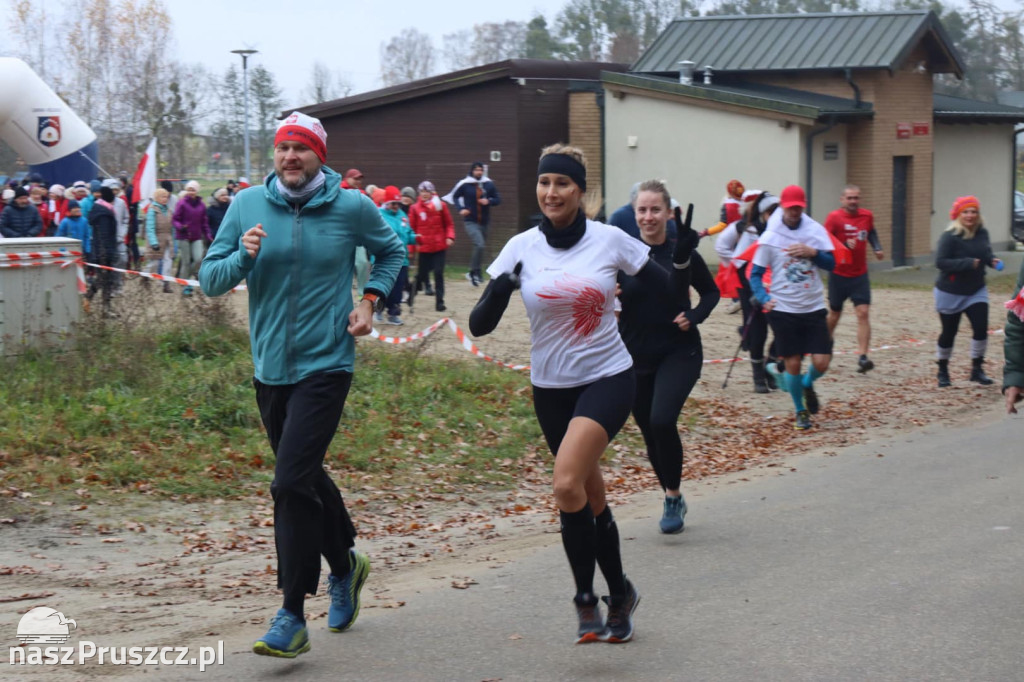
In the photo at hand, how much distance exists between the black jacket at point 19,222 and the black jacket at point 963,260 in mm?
12921

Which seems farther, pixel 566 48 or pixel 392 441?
pixel 566 48

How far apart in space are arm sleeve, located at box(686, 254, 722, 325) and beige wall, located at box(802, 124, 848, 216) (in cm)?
1920

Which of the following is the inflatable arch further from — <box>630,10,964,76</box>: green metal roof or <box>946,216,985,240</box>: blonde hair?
<box>946,216,985,240</box>: blonde hair

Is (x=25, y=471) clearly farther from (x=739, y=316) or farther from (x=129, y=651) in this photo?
(x=739, y=316)

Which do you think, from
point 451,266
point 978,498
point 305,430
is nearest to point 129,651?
point 305,430

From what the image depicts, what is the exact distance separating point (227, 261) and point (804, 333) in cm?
674

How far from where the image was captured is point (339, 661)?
5.08 meters

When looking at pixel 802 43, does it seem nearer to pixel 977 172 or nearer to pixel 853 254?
pixel 977 172

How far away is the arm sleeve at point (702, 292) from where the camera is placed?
6.93m

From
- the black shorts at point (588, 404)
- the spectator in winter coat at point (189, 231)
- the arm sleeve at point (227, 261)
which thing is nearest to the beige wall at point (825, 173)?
the spectator in winter coat at point (189, 231)

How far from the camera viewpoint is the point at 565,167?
5.19m

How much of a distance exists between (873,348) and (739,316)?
3.02 m

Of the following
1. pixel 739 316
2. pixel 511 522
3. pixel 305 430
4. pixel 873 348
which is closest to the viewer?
pixel 305 430

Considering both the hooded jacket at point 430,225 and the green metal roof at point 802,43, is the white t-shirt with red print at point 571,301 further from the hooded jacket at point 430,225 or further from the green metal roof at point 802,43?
the green metal roof at point 802,43
